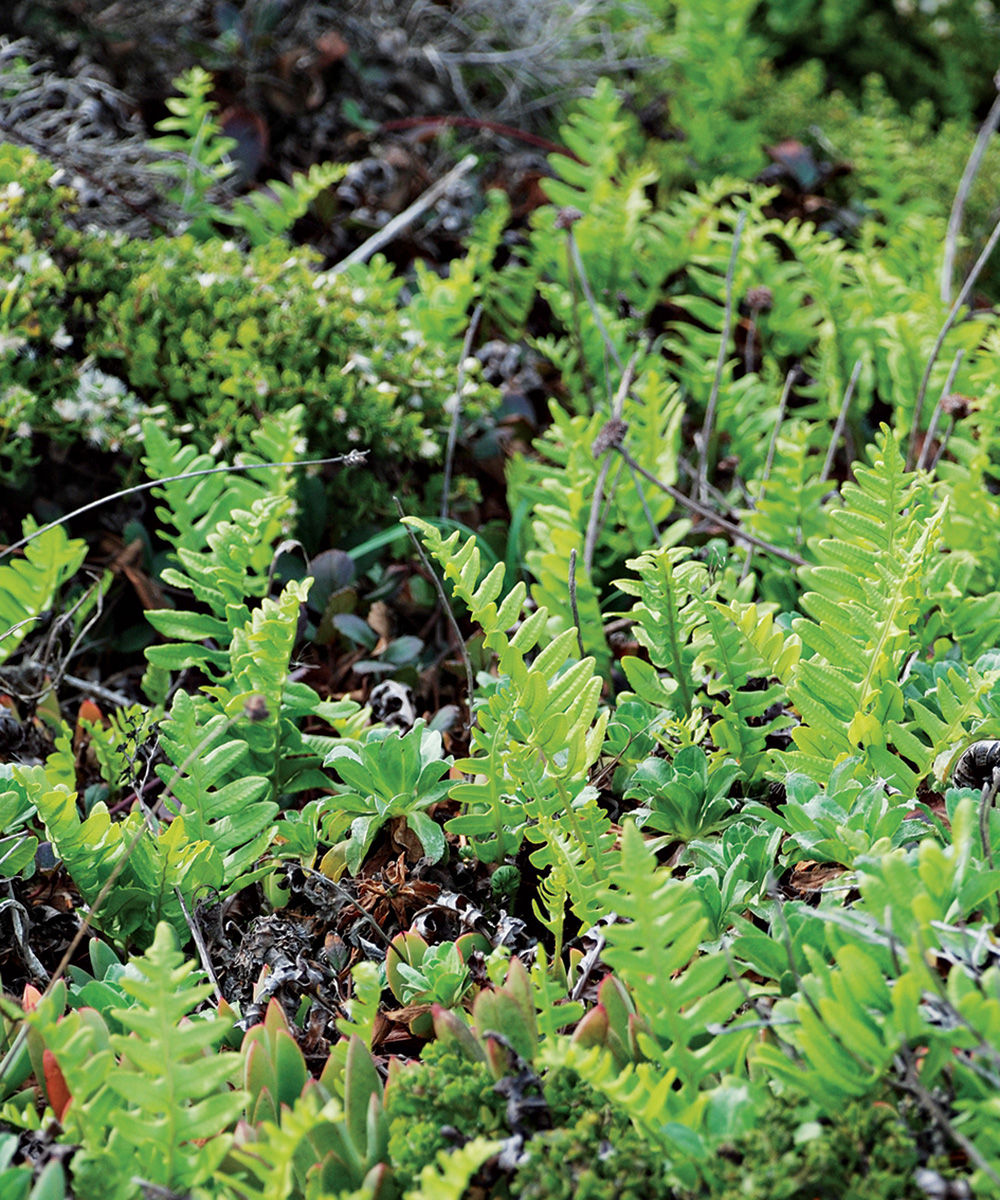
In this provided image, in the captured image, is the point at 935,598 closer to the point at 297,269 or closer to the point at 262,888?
the point at 262,888

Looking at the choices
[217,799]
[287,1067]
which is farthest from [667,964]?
[217,799]

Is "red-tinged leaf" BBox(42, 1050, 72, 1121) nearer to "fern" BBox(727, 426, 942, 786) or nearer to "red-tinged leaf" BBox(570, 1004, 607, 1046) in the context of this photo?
"red-tinged leaf" BBox(570, 1004, 607, 1046)

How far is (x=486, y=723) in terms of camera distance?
166cm

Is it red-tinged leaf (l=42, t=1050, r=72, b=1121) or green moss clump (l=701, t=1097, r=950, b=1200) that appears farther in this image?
red-tinged leaf (l=42, t=1050, r=72, b=1121)

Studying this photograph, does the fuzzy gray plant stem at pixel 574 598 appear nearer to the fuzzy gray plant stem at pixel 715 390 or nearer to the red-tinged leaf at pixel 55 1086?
the fuzzy gray plant stem at pixel 715 390

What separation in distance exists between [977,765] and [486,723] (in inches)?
28.0

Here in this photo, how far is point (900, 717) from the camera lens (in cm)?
170

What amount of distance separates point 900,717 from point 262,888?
3.45 feet

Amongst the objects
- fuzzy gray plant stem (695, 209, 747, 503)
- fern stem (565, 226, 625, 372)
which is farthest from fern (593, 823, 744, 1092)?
fern stem (565, 226, 625, 372)

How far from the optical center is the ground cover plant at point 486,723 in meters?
1.17

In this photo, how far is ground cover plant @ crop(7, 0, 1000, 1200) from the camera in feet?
3.85

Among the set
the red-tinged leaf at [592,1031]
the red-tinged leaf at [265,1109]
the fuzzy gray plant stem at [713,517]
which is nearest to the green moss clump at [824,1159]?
the red-tinged leaf at [592,1031]

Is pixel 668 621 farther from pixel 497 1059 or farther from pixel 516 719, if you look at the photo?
pixel 497 1059

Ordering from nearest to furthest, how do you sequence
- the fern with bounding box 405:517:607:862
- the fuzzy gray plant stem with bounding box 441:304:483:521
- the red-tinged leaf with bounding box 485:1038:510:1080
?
the red-tinged leaf with bounding box 485:1038:510:1080 → the fern with bounding box 405:517:607:862 → the fuzzy gray plant stem with bounding box 441:304:483:521
